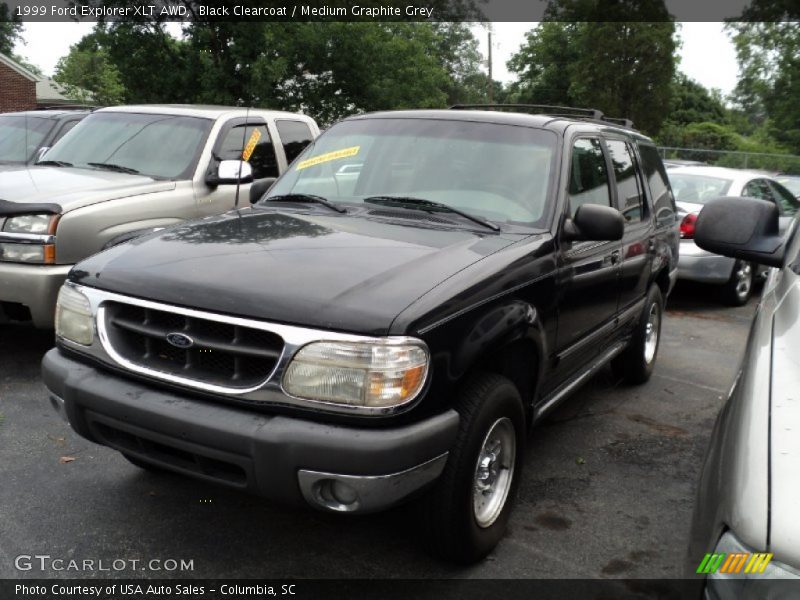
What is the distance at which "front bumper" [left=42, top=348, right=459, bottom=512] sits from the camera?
2.42 m

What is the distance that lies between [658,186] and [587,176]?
1.78m

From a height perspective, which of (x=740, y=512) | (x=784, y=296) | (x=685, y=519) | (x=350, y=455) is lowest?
(x=685, y=519)

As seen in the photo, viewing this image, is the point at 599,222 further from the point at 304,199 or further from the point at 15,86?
the point at 15,86

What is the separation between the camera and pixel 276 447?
7.99 feet

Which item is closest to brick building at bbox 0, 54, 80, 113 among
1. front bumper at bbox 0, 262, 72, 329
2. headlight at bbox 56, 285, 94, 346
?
front bumper at bbox 0, 262, 72, 329

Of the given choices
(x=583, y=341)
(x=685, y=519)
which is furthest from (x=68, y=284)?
(x=685, y=519)

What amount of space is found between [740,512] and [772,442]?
21 cm

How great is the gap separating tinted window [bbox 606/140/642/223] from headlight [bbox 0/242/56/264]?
367 centimetres

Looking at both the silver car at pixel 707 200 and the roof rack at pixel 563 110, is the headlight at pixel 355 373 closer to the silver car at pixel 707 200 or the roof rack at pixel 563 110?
the roof rack at pixel 563 110

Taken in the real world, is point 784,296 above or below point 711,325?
above

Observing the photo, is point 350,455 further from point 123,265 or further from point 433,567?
point 123,265

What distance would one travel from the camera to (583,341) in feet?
13.4

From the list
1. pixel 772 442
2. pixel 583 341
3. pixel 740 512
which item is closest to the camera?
pixel 740 512

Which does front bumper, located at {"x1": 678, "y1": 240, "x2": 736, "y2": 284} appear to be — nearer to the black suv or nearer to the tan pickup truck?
the tan pickup truck
